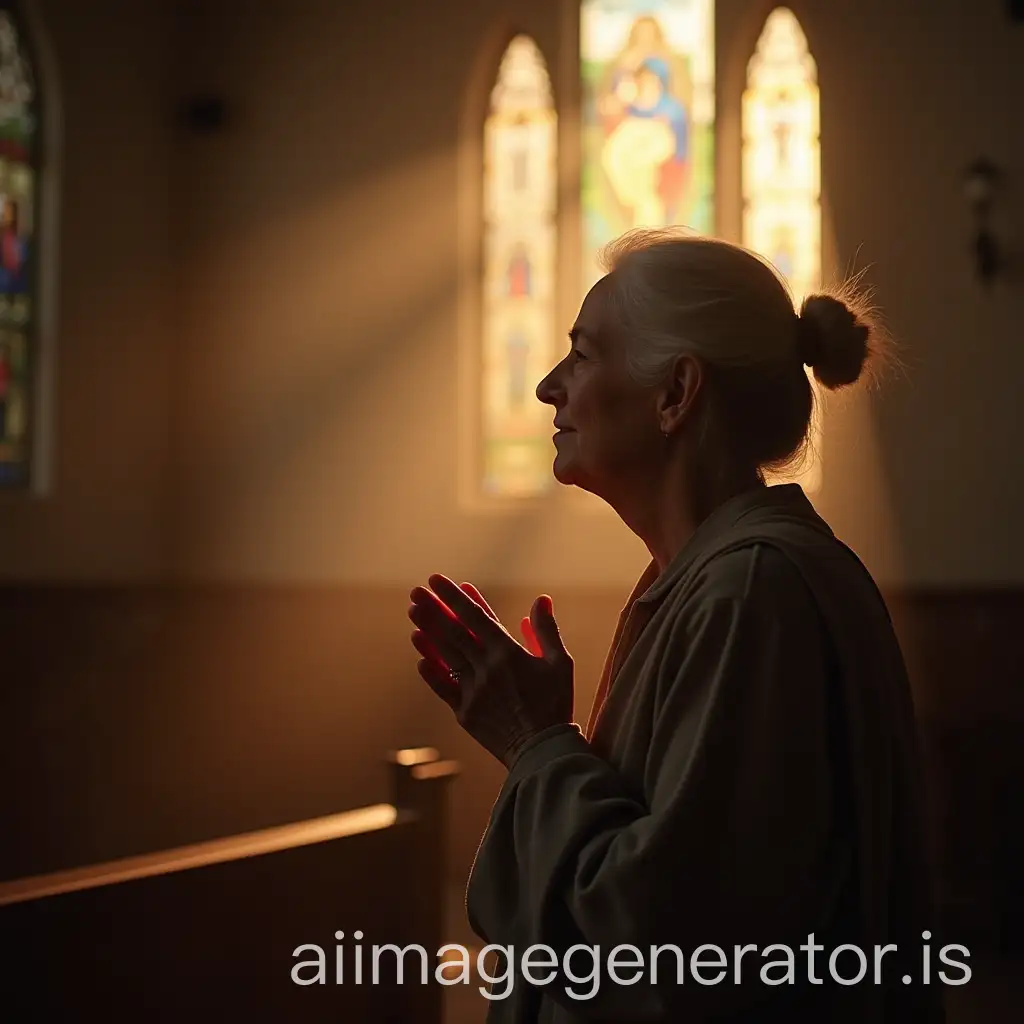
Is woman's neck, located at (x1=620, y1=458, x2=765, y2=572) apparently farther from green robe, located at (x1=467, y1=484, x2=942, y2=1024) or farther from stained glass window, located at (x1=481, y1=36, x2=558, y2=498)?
stained glass window, located at (x1=481, y1=36, x2=558, y2=498)

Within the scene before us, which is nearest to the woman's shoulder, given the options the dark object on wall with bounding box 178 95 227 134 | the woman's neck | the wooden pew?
the woman's neck

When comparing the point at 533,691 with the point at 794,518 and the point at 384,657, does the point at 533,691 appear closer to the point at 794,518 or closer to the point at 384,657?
the point at 794,518

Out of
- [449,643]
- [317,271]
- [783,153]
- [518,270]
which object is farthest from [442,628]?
[317,271]

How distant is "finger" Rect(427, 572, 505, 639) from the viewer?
4.37 ft

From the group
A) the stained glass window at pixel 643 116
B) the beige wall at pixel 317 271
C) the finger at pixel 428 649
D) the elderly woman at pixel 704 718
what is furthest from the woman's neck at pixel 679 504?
the stained glass window at pixel 643 116

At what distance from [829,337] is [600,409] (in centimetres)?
24

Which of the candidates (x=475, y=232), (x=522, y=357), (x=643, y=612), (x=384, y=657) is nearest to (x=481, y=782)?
(x=384, y=657)

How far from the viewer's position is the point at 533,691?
131 centimetres

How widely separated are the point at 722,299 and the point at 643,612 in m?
0.31

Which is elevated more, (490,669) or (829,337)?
(829,337)

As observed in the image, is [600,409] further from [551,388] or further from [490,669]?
[490,669]

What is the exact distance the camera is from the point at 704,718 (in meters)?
1.14

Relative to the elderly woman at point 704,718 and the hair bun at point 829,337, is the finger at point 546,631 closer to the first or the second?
the elderly woman at point 704,718

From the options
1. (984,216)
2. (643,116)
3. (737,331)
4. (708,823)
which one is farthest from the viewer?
(643,116)
